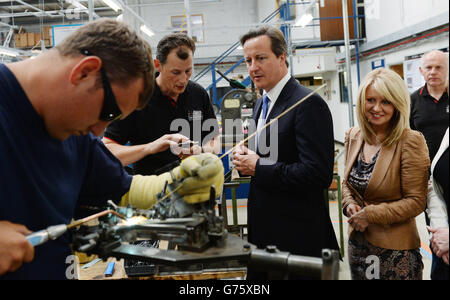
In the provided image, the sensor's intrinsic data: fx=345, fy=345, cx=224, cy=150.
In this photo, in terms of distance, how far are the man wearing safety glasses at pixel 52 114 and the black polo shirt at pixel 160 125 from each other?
794 millimetres

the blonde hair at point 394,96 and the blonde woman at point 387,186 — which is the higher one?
the blonde hair at point 394,96

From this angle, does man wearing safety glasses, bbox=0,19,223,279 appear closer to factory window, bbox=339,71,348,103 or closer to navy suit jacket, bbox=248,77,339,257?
navy suit jacket, bbox=248,77,339,257

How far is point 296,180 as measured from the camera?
4.34 ft

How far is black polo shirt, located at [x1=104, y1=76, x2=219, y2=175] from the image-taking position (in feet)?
5.79

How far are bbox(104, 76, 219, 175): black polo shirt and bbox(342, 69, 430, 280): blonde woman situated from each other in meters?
0.82

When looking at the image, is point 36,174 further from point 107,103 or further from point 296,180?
point 296,180

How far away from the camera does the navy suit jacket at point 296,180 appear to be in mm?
1323

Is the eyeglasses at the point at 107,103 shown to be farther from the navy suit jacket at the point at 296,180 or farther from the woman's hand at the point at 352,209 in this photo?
the woman's hand at the point at 352,209

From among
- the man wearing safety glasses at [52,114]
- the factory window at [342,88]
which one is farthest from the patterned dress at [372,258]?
the factory window at [342,88]

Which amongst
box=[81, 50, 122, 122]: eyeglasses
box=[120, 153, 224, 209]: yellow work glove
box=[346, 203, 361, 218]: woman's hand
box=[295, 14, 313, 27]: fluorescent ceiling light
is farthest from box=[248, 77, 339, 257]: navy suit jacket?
box=[295, 14, 313, 27]: fluorescent ceiling light

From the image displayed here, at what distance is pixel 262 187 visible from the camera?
1.46 m

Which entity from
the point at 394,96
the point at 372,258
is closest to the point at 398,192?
the point at 372,258

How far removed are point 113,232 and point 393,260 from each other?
1156 millimetres
